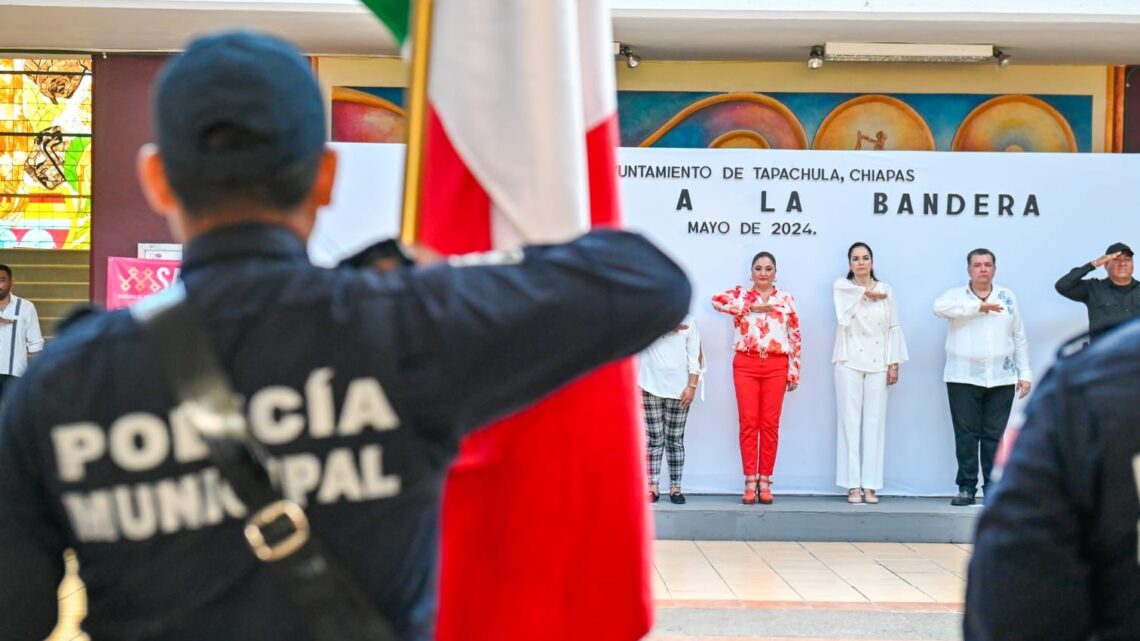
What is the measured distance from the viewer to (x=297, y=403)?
45.5 inches

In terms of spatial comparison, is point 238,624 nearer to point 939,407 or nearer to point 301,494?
point 301,494

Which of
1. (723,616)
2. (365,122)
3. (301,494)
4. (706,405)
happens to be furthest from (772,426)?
(301,494)

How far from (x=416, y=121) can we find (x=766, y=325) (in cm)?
719

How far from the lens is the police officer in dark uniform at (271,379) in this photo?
116 centimetres

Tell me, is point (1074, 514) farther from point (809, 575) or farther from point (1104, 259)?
point (1104, 259)

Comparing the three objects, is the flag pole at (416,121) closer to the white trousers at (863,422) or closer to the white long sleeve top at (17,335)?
the white trousers at (863,422)

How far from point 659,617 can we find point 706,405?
3412 millimetres

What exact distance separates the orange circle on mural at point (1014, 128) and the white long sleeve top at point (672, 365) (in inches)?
131

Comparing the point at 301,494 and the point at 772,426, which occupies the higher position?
the point at 301,494

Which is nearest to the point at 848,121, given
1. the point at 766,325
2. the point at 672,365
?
the point at 766,325

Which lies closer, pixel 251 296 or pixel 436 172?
pixel 251 296

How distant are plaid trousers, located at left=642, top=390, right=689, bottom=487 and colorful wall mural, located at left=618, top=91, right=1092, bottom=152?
267 centimetres

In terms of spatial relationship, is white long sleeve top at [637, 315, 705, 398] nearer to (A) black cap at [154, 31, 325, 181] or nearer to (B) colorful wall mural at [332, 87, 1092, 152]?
(B) colorful wall mural at [332, 87, 1092, 152]

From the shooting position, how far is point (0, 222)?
36.3 ft
